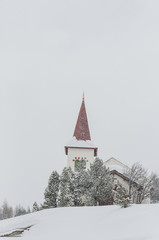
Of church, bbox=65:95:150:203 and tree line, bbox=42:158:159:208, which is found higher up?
church, bbox=65:95:150:203

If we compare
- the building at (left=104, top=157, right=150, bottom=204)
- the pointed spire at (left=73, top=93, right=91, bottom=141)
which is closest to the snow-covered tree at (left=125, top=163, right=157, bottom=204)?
the building at (left=104, top=157, right=150, bottom=204)

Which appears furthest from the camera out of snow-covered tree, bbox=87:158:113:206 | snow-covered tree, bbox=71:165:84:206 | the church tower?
the church tower

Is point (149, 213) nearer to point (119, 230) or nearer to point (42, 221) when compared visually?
point (119, 230)

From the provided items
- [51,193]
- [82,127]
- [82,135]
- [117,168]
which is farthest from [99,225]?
[82,127]

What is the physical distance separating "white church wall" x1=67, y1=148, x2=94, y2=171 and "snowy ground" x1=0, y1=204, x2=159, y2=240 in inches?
792

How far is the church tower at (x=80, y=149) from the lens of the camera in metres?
46.7

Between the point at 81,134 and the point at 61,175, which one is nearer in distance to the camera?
the point at 61,175

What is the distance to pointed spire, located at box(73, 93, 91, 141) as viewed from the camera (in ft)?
163

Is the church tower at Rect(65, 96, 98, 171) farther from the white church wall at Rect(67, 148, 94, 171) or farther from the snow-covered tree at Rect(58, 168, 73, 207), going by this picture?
the snow-covered tree at Rect(58, 168, 73, 207)

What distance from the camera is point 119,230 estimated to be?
16969 mm

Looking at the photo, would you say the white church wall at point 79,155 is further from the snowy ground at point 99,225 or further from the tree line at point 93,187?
the snowy ground at point 99,225

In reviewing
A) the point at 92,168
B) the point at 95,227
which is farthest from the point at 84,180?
the point at 95,227

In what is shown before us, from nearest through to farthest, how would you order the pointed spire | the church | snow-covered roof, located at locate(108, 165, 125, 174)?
snow-covered roof, located at locate(108, 165, 125, 174) → the church → the pointed spire

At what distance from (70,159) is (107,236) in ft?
101
